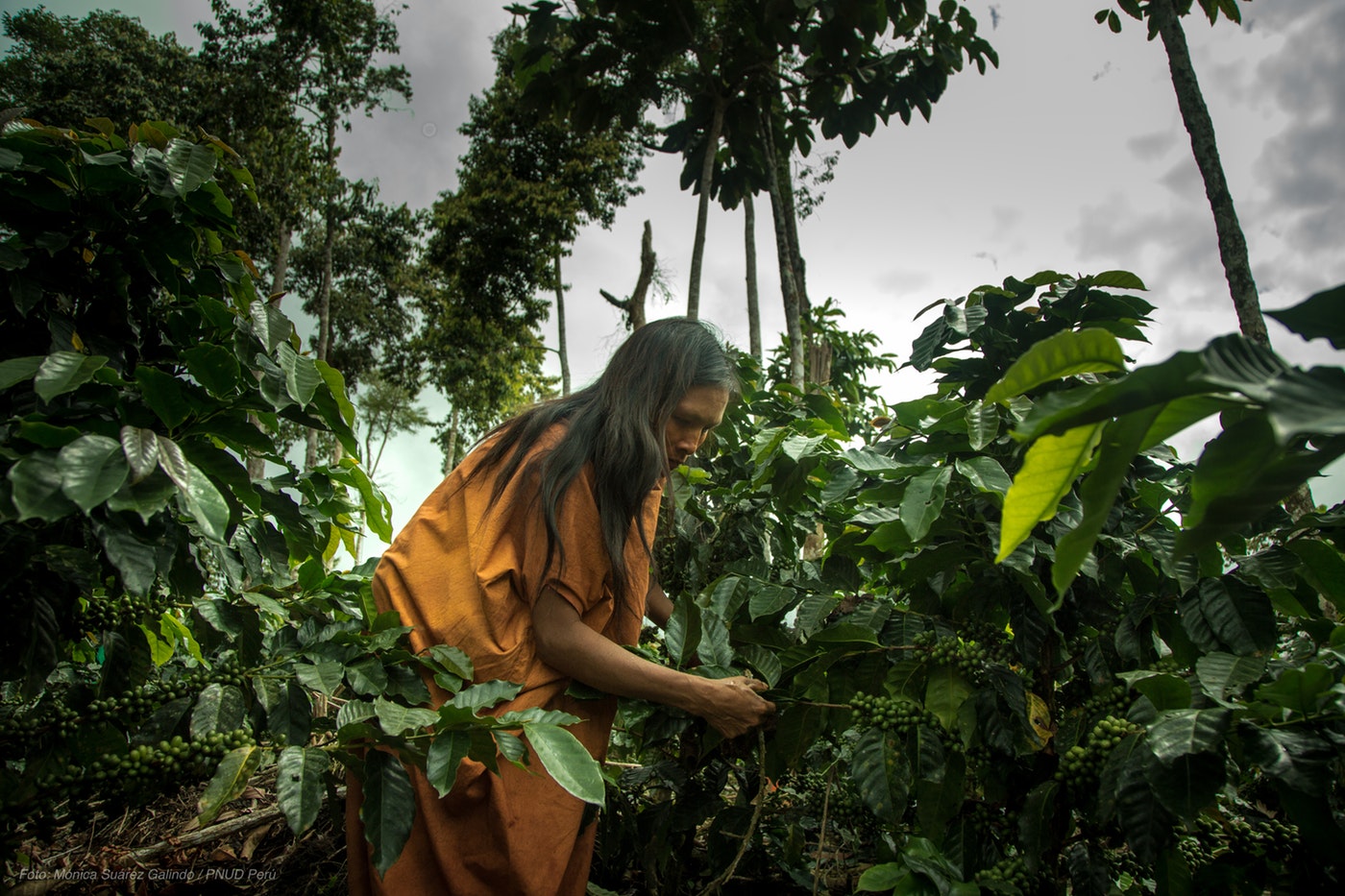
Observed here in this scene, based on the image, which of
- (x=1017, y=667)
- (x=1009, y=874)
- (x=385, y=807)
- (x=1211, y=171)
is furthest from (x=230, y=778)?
(x=1211, y=171)

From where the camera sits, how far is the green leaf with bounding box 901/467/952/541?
1187mm

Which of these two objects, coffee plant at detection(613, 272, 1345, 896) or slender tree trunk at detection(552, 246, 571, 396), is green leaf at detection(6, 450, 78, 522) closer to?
coffee plant at detection(613, 272, 1345, 896)

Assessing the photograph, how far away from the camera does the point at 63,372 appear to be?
1.02 meters

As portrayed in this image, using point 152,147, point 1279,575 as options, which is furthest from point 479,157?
point 1279,575

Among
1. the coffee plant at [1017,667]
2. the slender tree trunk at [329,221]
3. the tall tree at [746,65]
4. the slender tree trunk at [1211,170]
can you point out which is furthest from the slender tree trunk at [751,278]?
the slender tree trunk at [329,221]

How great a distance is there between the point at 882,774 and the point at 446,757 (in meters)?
0.71

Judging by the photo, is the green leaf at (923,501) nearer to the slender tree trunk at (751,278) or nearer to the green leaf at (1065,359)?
the green leaf at (1065,359)

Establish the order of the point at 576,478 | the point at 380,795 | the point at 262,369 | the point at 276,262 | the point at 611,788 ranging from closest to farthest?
the point at 380,795 → the point at 262,369 → the point at 576,478 → the point at 611,788 → the point at 276,262

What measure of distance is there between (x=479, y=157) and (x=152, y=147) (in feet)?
46.4

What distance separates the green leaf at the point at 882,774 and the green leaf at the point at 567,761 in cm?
52

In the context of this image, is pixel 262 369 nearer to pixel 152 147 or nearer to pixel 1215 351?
pixel 152 147

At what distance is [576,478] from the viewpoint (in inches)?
58.0

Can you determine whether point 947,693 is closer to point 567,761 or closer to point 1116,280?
point 567,761

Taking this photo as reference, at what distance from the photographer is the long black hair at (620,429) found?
1.47m
